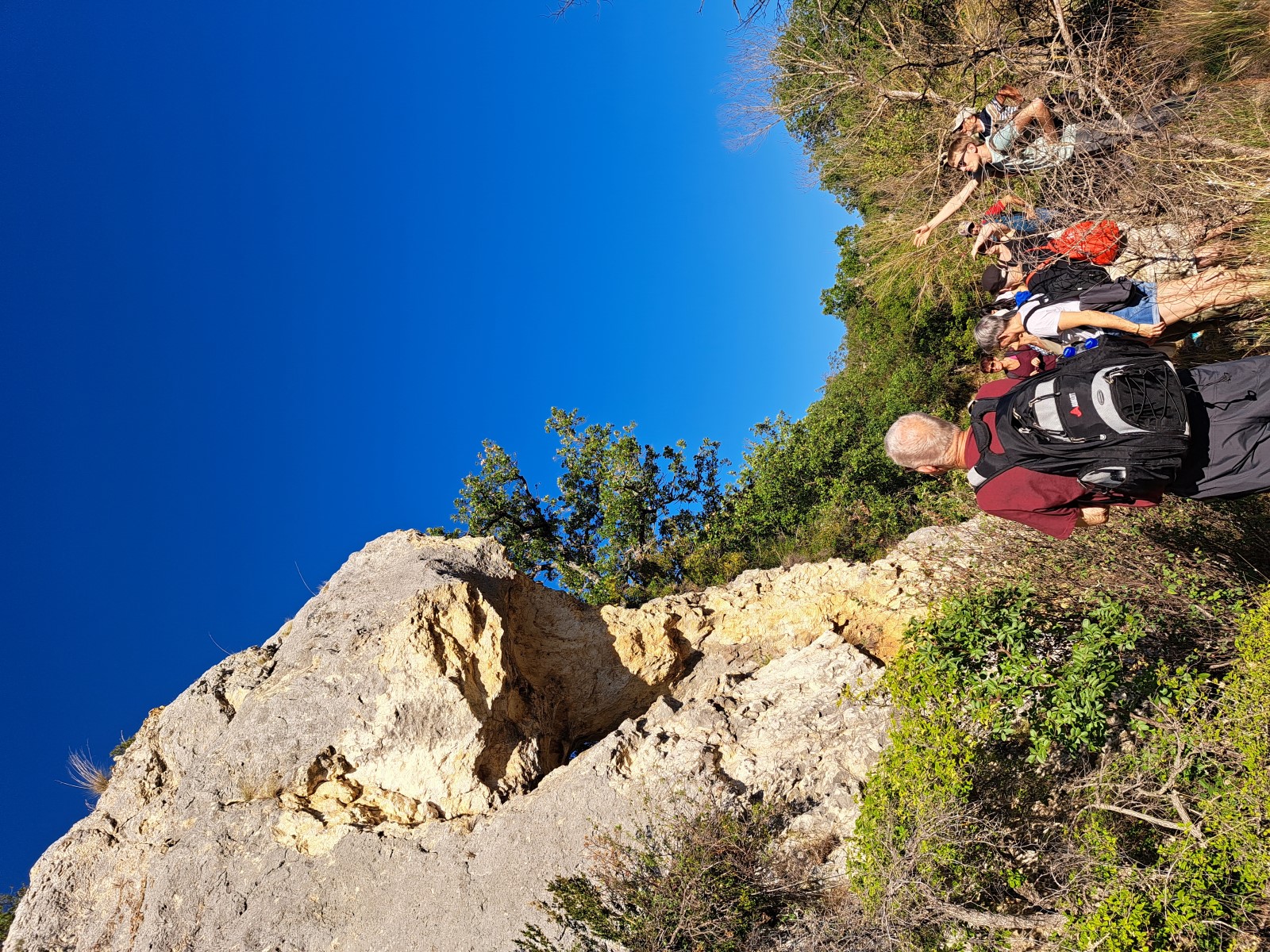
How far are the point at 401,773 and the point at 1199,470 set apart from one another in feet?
21.9

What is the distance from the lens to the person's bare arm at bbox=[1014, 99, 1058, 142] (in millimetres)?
6164

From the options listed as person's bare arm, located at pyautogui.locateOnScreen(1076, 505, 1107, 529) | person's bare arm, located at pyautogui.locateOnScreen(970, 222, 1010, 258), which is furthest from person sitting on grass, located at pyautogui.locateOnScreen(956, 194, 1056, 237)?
person's bare arm, located at pyautogui.locateOnScreen(1076, 505, 1107, 529)

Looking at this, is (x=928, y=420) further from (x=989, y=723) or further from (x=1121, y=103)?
(x=1121, y=103)

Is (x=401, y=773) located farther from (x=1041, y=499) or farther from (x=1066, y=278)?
(x=1066, y=278)

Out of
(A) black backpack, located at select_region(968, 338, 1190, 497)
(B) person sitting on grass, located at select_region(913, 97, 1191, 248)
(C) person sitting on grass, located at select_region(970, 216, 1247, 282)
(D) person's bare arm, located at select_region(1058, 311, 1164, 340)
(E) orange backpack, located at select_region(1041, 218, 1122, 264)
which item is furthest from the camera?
(B) person sitting on grass, located at select_region(913, 97, 1191, 248)

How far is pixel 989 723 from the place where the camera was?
16.8 feet

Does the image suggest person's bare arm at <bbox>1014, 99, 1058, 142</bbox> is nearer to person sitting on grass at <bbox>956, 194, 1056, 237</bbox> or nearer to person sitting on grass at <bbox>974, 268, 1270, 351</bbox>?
person sitting on grass at <bbox>956, 194, 1056, 237</bbox>

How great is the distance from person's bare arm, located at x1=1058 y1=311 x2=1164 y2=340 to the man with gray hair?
0.73m

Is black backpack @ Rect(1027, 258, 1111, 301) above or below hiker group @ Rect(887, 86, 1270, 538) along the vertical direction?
above

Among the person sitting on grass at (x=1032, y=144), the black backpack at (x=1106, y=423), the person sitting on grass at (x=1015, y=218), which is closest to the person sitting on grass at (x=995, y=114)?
the person sitting on grass at (x=1032, y=144)

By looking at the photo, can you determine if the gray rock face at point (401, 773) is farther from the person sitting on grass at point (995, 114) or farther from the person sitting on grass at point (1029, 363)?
the person sitting on grass at point (995, 114)

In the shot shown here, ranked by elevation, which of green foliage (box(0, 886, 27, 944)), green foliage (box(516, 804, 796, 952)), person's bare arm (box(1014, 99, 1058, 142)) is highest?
green foliage (box(0, 886, 27, 944))

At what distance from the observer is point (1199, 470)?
402cm

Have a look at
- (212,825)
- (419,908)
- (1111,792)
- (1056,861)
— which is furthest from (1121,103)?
(212,825)
